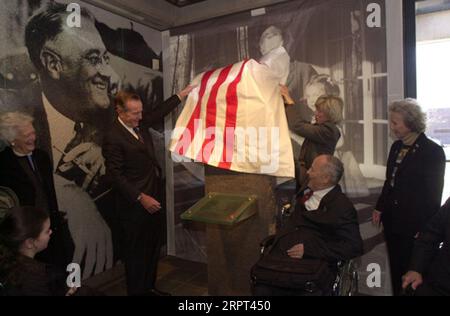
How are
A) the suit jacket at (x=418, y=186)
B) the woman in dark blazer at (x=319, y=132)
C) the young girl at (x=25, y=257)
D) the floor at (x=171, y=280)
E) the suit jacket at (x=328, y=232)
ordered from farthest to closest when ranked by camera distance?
the floor at (x=171, y=280)
the woman in dark blazer at (x=319, y=132)
the suit jacket at (x=418, y=186)
the suit jacket at (x=328, y=232)
the young girl at (x=25, y=257)

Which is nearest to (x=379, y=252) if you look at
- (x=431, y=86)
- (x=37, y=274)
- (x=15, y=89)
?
(x=431, y=86)

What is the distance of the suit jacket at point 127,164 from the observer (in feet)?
8.28

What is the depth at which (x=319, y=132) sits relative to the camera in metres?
2.57

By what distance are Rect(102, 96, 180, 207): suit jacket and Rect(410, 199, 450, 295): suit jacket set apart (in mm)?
1809

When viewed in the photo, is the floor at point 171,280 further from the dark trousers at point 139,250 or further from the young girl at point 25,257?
the young girl at point 25,257

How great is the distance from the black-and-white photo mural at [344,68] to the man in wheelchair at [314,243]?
0.78 metres

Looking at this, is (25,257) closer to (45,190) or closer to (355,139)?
(45,190)

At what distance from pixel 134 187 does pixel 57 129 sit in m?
0.82

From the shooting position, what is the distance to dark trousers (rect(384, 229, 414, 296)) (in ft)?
7.42

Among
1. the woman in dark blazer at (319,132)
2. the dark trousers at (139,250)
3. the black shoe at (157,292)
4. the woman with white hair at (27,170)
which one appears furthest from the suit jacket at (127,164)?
the woman in dark blazer at (319,132)

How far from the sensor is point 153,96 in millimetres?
3648

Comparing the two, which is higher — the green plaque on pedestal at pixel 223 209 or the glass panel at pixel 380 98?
the glass panel at pixel 380 98

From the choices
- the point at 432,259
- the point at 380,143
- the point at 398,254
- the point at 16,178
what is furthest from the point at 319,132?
the point at 16,178
